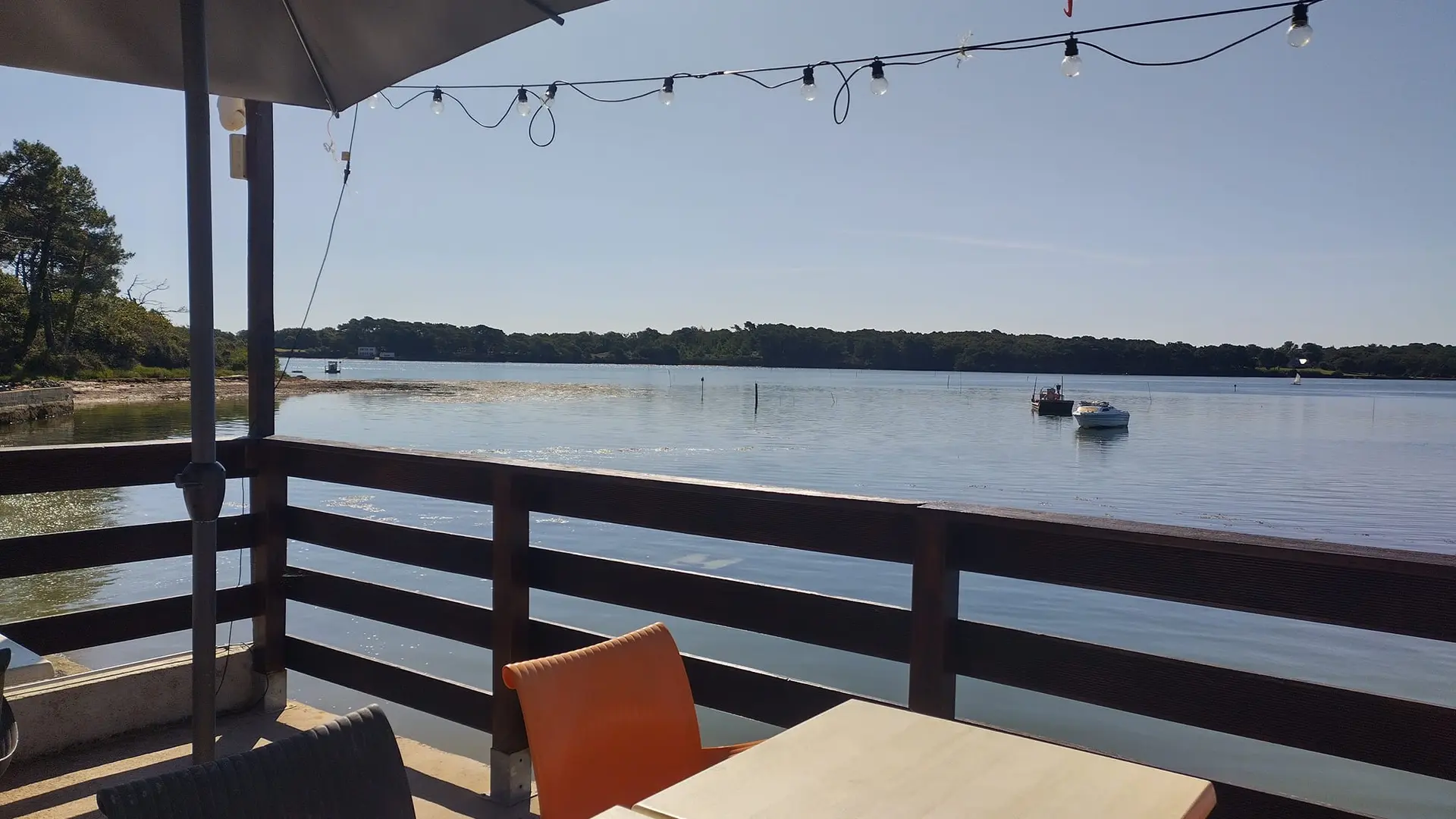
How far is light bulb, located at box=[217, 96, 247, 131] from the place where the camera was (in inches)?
126

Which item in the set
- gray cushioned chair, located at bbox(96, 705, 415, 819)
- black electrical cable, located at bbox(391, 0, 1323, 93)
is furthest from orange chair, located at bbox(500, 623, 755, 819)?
black electrical cable, located at bbox(391, 0, 1323, 93)

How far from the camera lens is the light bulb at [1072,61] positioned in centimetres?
417

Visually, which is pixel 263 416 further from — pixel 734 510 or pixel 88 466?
pixel 734 510

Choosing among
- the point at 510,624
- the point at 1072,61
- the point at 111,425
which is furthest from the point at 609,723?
the point at 111,425

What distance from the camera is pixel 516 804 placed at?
105 inches

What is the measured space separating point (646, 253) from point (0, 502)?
36752mm

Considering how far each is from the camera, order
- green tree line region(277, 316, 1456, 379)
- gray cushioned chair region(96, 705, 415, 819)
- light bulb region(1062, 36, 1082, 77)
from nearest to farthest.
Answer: gray cushioned chair region(96, 705, 415, 819), light bulb region(1062, 36, 1082, 77), green tree line region(277, 316, 1456, 379)

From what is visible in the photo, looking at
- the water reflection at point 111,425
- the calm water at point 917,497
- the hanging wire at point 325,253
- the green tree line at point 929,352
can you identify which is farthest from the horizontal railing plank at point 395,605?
the green tree line at point 929,352

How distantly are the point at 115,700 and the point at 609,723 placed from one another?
2.31 m

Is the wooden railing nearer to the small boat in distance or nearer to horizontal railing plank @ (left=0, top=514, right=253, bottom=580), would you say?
horizontal railing plank @ (left=0, top=514, right=253, bottom=580)

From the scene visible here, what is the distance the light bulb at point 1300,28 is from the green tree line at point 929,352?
70906mm

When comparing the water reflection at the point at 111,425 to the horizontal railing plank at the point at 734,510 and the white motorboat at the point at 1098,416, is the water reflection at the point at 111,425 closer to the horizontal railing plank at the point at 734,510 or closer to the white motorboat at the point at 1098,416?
the horizontal railing plank at the point at 734,510

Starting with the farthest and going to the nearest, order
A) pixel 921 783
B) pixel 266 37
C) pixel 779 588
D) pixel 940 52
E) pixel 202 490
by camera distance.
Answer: pixel 940 52 < pixel 266 37 < pixel 779 588 < pixel 202 490 < pixel 921 783

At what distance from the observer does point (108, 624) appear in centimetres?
293
